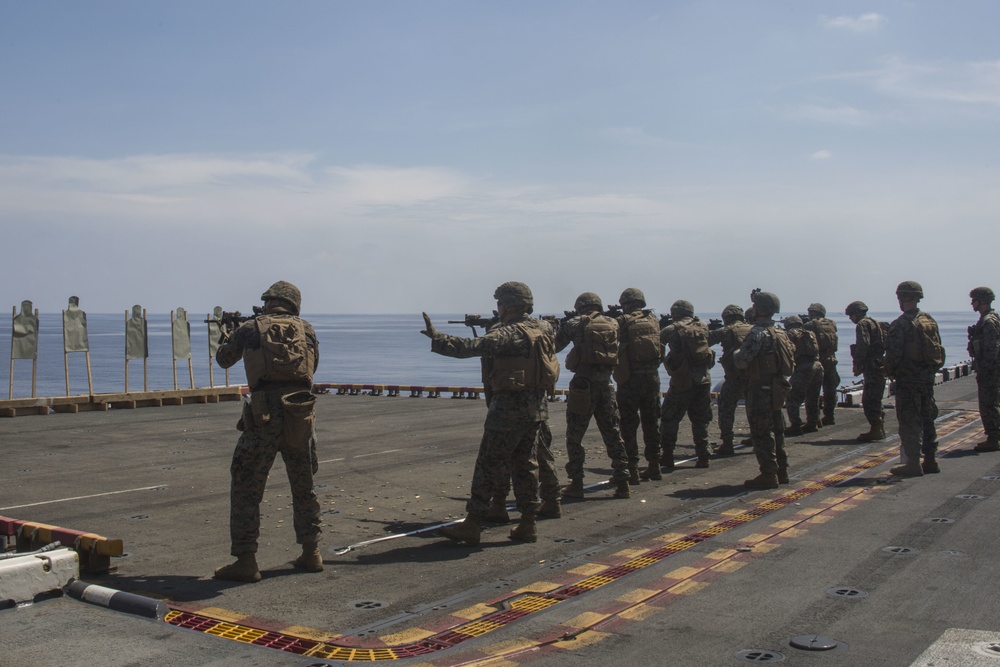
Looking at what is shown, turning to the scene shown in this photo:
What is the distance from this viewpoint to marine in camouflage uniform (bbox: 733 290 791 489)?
428 inches

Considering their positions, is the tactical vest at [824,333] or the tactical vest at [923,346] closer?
the tactical vest at [923,346]

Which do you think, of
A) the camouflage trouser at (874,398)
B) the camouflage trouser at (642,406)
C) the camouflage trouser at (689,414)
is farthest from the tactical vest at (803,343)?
the camouflage trouser at (642,406)

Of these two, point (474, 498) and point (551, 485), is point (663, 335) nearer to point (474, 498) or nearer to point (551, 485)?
point (551, 485)

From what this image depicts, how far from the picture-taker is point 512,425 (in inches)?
323

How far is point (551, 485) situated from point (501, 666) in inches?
163

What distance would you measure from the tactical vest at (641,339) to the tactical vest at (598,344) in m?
1.17

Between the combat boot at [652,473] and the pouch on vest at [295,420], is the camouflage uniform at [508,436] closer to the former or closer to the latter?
the pouch on vest at [295,420]

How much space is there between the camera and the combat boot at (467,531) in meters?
8.00

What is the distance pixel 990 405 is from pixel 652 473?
593 centimetres

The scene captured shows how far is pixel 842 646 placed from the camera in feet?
17.4

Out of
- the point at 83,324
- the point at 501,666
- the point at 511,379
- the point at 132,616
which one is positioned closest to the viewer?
the point at 501,666

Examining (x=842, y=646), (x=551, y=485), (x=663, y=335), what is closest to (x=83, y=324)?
(x=663, y=335)

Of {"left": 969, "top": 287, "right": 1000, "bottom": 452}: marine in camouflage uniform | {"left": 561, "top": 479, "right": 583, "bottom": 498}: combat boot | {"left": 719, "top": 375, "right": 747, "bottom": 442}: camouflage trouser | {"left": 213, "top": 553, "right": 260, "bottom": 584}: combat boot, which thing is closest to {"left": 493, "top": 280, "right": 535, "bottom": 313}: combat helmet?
{"left": 561, "top": 479, "right": 583, "bottom": 498}: combat boot

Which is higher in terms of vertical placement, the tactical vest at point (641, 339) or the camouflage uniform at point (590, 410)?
the tactical vest at point (641, 339)
